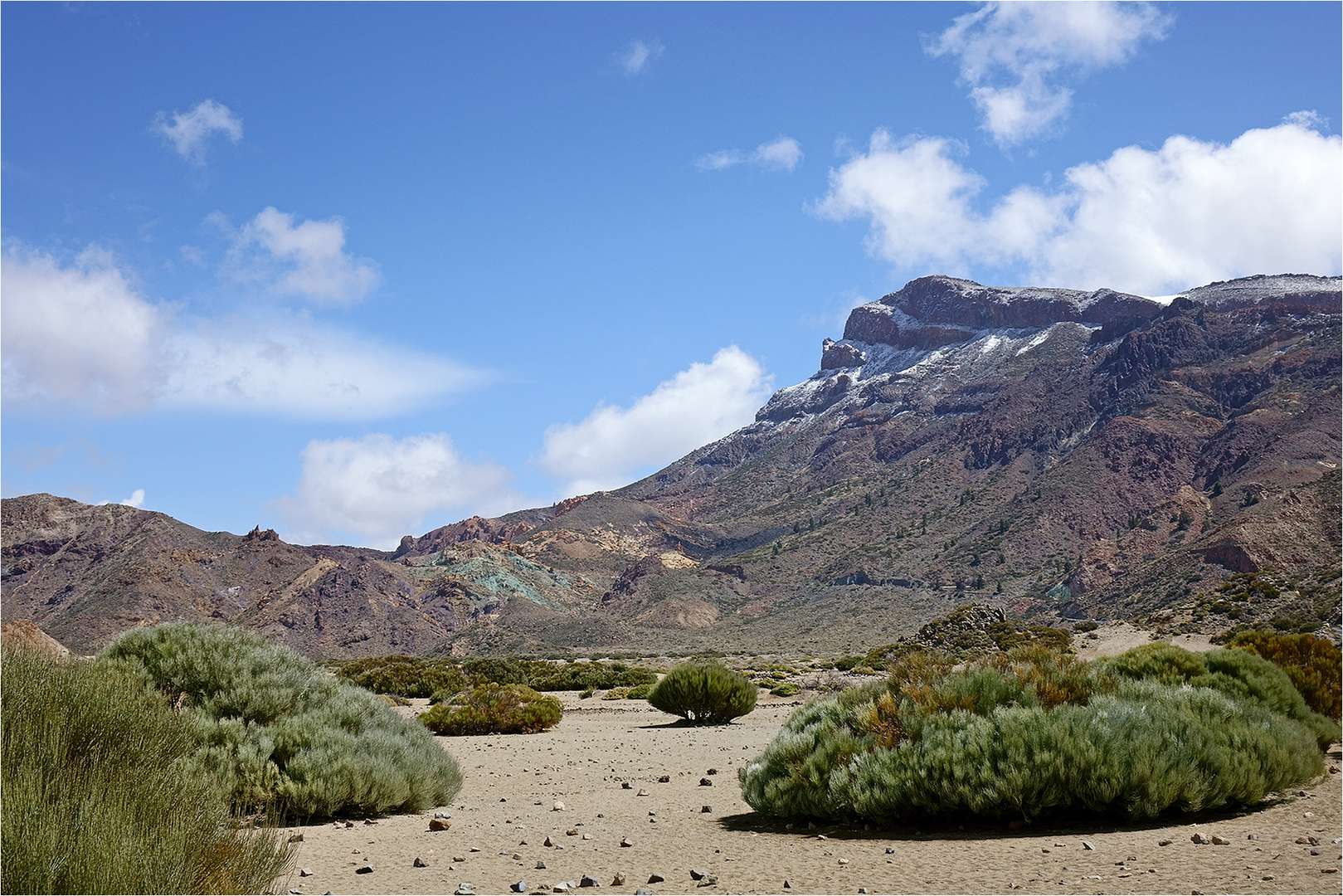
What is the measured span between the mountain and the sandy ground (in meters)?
36.4

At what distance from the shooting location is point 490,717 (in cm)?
1984

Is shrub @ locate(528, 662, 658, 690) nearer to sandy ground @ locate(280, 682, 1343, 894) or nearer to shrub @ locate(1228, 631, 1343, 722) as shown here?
shrub @ locate(1228, 631, 1343, 722)

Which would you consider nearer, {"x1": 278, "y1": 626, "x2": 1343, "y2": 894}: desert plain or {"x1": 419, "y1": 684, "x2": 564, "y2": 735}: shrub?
{"x1": 278, "y1": 626, "x2": 1343, "y2": 894}: desert plain

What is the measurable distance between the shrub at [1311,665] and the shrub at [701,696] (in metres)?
10.5

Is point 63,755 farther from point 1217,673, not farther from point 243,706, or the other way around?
point 1217,673

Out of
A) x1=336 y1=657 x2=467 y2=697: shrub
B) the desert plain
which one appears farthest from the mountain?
the desert plain

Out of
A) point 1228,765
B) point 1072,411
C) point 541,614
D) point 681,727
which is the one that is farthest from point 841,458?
point 1228,765

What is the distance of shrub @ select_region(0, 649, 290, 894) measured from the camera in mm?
3734

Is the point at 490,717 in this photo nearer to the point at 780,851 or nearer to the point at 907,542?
the point at 780,851

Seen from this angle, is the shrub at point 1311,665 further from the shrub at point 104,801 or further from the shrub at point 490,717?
the shrub at point 104,801

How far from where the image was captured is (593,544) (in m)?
127

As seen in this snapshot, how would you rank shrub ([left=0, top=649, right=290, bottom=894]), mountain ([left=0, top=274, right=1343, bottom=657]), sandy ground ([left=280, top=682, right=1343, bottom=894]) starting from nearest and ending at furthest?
shrub ([left=0, top=649, right=290, bottom=894])
sandy ground ([left=280, top=682, right=1343, bottom=894])
mountain ([left=0, top=274, right=1343, bottom=657])

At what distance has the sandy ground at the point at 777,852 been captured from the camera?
20.4 ft

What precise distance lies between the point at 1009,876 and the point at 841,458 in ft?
447
